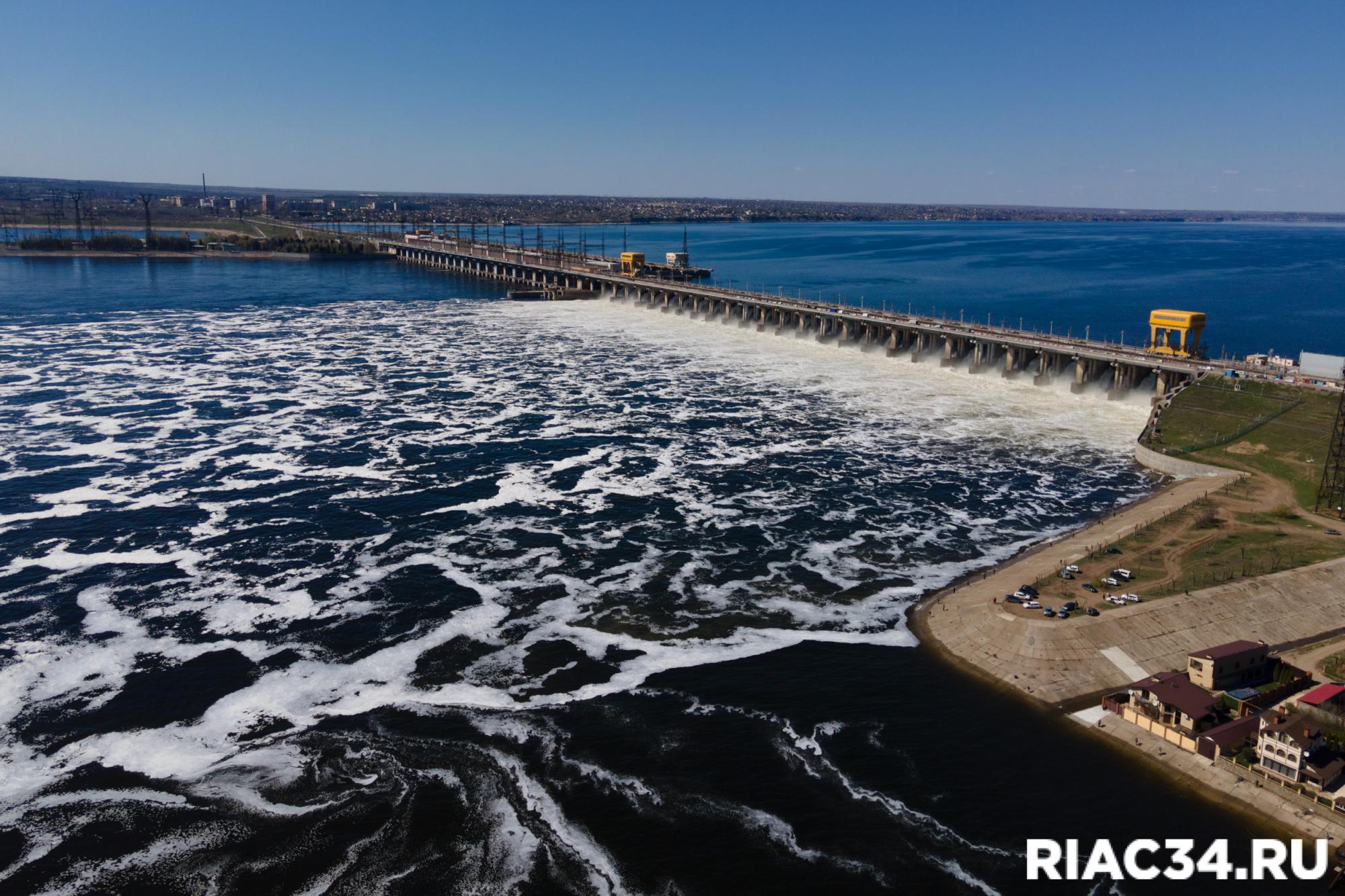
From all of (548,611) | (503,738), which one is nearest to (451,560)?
(548,611)

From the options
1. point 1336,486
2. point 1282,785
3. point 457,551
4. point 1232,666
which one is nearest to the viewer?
point 1282,785

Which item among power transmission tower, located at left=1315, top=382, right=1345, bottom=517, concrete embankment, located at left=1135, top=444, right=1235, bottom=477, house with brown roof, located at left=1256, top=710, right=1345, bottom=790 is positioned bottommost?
house with brown roof, located at left=1256, top=710, right=1345, bottom=790

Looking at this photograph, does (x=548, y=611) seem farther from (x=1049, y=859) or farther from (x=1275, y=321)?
(x=1275, y=321)

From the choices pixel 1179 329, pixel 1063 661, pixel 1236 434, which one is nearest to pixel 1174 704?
pixel 1063 661

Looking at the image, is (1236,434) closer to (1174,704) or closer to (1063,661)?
(1063,661)

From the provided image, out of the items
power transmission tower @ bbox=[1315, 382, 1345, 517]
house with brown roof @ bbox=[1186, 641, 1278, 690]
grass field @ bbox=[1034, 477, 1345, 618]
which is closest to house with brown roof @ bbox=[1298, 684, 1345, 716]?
house with brown roof @ bbox=[1186, 641, 1278, 690]

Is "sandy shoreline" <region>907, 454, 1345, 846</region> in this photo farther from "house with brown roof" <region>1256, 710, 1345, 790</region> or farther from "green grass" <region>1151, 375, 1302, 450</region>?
"green grass" <region>1151, 375, 1302, 450</region>

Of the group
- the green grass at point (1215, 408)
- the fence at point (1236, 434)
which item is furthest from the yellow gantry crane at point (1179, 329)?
the fence at point (1236, 434)
